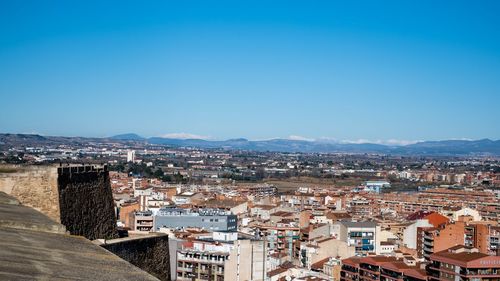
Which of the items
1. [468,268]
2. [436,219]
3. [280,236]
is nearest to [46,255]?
[468,268]

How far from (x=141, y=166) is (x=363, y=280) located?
8587 centimetres

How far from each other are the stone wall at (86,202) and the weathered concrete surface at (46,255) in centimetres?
95

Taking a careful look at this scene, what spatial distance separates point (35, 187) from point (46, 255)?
11.9 ft

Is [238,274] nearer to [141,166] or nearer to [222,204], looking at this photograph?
[222,204]

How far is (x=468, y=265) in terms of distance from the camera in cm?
2789

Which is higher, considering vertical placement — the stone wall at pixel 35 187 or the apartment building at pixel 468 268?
the stone wall at pixel 35 187

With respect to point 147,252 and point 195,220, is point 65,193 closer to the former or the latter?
point 147,252

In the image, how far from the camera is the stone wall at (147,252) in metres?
9.39

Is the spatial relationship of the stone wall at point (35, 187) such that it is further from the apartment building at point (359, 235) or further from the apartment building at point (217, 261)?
the apartment building at point (359, 235)

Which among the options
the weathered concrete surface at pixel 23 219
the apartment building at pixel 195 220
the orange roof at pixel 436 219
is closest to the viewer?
the weathered concrete surface at pixel 23 219

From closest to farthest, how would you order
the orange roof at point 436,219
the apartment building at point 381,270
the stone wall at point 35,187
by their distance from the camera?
the stone wall at point 35,187 → the apartment building at point 381,270 → the orange roof at point 436,219

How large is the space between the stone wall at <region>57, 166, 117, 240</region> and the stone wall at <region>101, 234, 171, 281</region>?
484mm

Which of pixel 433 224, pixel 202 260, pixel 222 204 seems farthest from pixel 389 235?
pixel 202 260

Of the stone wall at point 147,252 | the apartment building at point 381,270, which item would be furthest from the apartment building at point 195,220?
the stone wall at point 147,252
